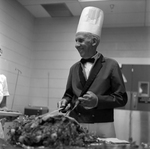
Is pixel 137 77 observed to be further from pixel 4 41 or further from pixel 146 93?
pixel 4 41

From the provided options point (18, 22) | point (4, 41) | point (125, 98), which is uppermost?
point (18, 22)

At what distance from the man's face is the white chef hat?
0.04 metres

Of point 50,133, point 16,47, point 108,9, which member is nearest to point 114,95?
point 50,133

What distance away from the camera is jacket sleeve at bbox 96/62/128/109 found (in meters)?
1.03

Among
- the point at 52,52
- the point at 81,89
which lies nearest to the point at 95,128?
the point at 81,89

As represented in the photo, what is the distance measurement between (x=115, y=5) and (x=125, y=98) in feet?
8.87

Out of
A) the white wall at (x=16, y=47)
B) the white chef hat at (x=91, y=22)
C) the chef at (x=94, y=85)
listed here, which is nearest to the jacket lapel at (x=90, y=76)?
the chef at (x=94, y=85)

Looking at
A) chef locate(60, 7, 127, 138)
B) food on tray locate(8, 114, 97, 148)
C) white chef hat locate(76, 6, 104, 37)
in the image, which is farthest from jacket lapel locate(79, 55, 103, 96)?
food on tray locate(8, 114, 97, 148)

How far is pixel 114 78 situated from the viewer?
113 cm

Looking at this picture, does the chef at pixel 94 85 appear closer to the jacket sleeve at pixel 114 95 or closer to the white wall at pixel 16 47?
the jacket sleeve at pixel 114 95

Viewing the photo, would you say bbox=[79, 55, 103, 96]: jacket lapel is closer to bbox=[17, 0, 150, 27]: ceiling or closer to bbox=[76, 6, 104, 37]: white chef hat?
bbox=[76, 6, 104, 37]: white chef hat

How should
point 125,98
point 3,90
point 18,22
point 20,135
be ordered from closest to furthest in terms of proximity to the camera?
point 20,135, point 125,98, point 3,90, point 18,22

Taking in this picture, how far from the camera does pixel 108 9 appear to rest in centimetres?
370

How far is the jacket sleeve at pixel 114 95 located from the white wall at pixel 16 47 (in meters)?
2.51
